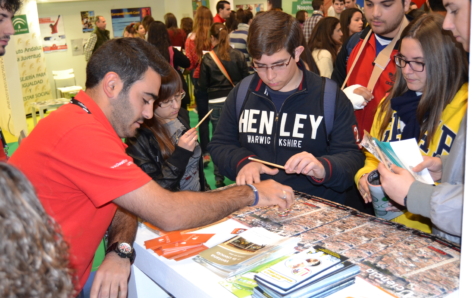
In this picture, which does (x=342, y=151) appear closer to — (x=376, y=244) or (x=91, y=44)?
(x=376, y=244)

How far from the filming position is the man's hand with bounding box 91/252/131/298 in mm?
1833

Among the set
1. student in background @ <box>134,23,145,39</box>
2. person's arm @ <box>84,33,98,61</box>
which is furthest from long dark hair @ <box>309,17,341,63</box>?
person's arm @ <box>84,33,98,61</box>

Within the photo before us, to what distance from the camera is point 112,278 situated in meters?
1.86

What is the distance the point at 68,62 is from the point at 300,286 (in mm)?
10592

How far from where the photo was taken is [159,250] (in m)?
1.92

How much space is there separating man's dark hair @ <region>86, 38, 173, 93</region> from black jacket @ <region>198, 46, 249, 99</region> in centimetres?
384

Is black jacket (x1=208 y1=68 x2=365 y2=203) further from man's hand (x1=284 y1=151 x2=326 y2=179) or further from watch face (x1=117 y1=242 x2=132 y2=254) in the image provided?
watch face (x1=117 y1=242 x2=132 y2=254)

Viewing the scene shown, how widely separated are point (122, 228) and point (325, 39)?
3737mm

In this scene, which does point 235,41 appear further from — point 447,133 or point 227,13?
point 447,133

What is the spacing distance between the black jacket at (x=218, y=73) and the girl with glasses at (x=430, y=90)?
11.7 feet

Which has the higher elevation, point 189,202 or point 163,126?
point 163,126

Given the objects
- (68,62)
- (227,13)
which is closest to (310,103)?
(227,13)

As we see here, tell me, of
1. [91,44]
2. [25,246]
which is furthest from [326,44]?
[91,44]

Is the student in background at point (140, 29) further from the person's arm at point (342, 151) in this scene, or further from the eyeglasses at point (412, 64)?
the eyeglasses at point (412, 64)
